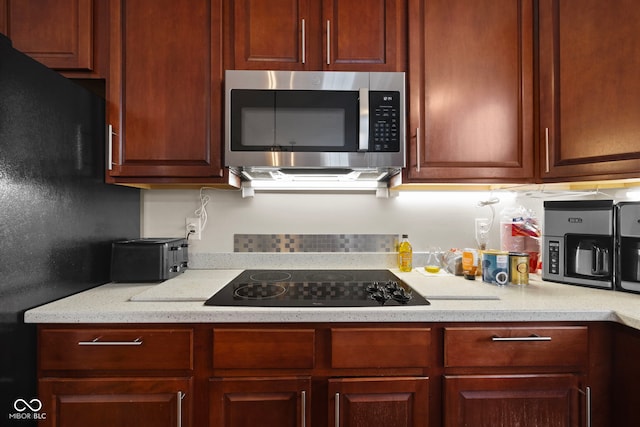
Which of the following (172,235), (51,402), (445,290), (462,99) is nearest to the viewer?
(51,402)

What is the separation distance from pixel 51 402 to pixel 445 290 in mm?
1403

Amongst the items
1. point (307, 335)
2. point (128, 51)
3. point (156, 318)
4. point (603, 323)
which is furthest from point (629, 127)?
point (128, 51)

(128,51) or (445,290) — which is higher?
(128,51)

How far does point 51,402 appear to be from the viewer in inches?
40.0

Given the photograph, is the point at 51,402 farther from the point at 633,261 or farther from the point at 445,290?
the point at 633,261

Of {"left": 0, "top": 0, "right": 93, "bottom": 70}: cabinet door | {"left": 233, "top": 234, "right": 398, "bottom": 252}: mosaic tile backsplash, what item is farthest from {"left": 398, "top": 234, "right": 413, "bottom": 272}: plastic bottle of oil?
{"left": 0, "top": 0, "right": 93, "bottom": 70}: cabinet door

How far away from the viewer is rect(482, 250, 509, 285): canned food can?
53.9 inches

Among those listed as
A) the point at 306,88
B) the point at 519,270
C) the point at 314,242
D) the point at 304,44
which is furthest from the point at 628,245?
the point at 304,44

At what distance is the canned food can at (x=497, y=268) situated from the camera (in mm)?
1369

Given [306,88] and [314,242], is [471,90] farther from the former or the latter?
[314,242]

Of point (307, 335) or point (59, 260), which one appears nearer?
point (307, 335)

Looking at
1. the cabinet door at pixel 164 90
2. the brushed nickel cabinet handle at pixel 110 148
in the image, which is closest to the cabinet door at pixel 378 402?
the cabinet door at pixel 164 90

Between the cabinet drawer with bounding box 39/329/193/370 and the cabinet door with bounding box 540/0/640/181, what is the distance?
158cm

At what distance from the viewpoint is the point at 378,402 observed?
104 cm
